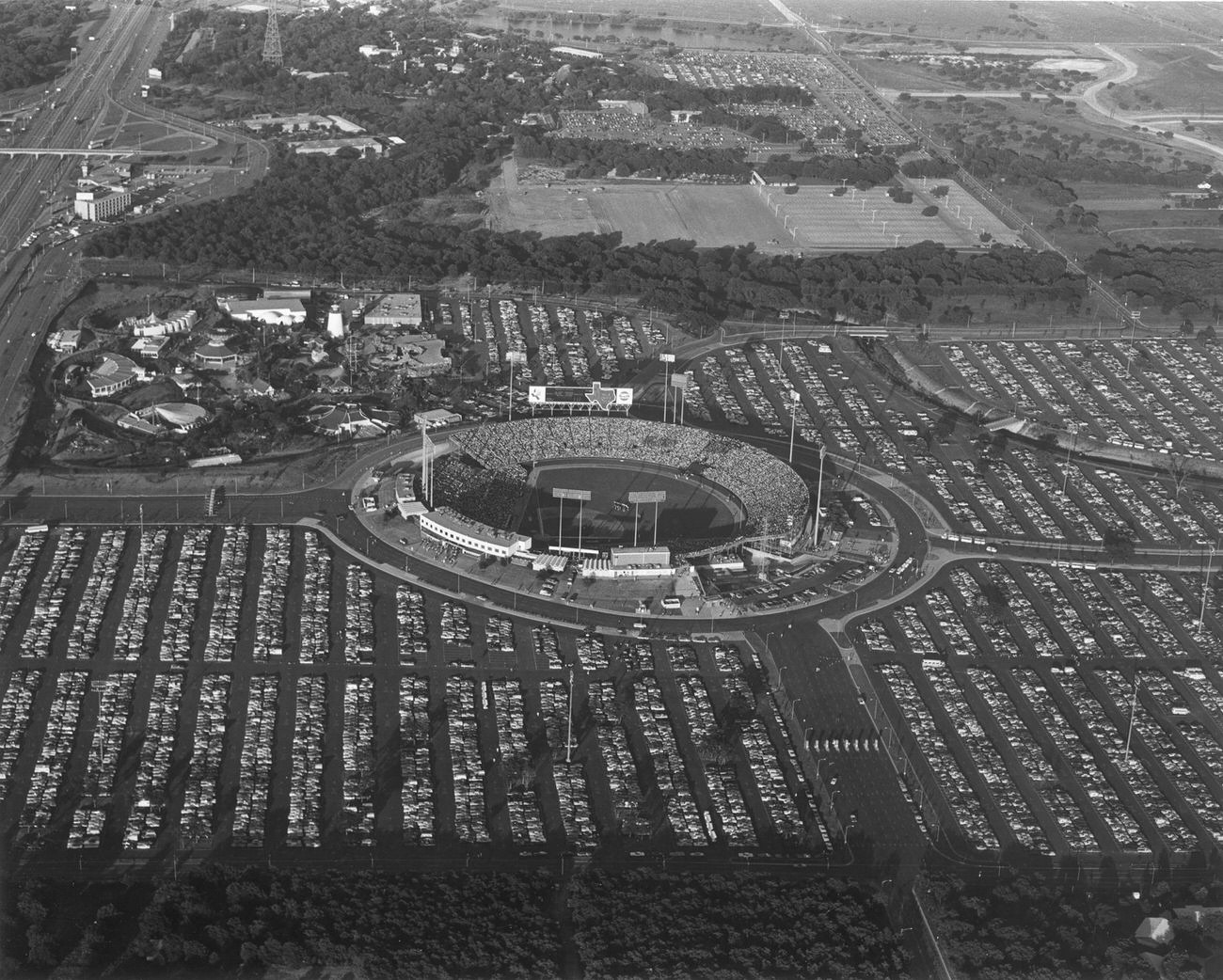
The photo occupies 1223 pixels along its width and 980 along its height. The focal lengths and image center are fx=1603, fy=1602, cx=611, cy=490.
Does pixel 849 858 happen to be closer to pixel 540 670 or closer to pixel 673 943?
pixel 673 943

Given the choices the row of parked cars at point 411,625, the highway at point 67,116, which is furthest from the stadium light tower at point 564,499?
the highway at point 67,116

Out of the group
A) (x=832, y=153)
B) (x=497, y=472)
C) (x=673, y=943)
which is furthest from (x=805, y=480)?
(x=832, y=153)

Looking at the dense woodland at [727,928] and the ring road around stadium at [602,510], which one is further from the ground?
the dense woodland at [727,928]

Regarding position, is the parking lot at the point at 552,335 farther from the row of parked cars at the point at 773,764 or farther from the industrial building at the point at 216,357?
the row of parked cars at the point at 773,764

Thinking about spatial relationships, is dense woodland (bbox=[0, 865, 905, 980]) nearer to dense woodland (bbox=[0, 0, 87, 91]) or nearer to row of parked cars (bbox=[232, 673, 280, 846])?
row of parked cars (bbox=[232, 673, 280, 846])

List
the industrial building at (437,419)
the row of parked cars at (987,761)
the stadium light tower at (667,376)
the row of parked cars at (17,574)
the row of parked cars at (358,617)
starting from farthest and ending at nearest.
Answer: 1. the stadium light tower at (667,376)
2. the industrial building at (437,419)
3. the row of parked cars at (17,574)
4. the row of parked cars at (358,617)
5. the row of parked cars at (987,761)

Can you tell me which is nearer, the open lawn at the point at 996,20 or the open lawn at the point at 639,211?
the open lawn at the point at 639,211
